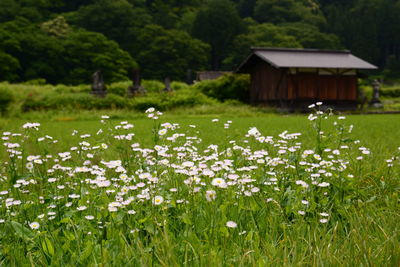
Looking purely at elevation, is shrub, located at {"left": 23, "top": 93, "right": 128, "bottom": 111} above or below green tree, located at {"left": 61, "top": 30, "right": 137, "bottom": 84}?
below

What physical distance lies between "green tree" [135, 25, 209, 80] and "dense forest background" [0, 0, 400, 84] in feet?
0.41

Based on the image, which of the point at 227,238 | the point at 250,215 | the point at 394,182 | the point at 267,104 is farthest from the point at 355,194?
the point at 267,104

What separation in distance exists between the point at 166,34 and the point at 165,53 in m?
2.81

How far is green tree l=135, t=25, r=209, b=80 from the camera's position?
5294 centimetres

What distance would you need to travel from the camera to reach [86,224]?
274cm

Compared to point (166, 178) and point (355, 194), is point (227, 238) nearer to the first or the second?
point (166, 178)

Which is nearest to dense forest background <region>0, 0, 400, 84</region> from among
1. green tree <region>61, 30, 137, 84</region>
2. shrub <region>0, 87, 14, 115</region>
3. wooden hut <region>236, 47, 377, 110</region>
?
green tree <region>61, 30, 137, 84</region>

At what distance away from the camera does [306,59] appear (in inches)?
1123

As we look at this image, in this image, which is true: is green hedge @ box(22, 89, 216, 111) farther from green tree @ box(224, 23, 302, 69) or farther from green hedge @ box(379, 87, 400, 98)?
green tree @ box(224, 23, 302, 69)

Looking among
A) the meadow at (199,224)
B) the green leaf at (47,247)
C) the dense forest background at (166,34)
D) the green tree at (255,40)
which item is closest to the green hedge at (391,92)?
the dense forest background at (166,34)

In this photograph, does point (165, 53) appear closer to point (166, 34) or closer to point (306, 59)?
point (166, 34)

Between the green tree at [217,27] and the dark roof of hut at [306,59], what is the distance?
3450cm

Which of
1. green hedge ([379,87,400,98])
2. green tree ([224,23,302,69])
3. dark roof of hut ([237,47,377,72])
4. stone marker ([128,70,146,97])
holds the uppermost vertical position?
green tree ([224,23,302,69])

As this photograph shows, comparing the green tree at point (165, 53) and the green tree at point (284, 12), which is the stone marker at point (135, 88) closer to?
the green tree at point (165, 53)
